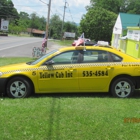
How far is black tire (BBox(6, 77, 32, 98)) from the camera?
6.58m

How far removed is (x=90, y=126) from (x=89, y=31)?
167ft

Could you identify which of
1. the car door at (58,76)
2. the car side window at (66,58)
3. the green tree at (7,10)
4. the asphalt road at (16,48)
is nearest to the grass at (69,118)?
the car door at (58,76)

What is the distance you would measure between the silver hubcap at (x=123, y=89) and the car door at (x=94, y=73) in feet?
1.03

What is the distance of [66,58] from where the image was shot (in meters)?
6.82

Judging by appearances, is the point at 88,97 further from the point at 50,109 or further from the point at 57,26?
the point at 57,26

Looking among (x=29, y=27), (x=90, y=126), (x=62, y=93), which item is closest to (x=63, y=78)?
(x=62, y=93)

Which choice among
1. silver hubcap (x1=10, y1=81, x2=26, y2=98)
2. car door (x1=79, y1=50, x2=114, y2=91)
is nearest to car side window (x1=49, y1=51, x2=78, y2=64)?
car door (x1=79, y1=50, x2=114, y2=91)

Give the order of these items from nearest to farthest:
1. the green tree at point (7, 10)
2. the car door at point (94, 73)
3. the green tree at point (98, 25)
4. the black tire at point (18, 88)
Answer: the black tire at point (18, 88), the car door at point (94, 73), the green tree at point (98, 25), the green tree at point (7, 10)

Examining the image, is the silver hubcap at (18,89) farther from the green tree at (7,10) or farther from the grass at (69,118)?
the green tree at (7,10)

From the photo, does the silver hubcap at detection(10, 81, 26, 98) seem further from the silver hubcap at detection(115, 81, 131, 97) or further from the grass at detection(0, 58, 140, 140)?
the silver hubcap at detection(115, 81, 131, 97)

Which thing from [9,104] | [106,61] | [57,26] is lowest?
[9,104]

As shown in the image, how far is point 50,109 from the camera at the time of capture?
545 cm

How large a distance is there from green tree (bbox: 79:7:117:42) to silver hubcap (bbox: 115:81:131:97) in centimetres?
4785

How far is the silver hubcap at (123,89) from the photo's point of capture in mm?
6781
